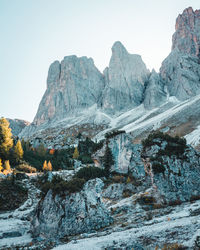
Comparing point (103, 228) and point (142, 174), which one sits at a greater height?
point (142, 174)

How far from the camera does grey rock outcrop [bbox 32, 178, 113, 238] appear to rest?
17.9 meters

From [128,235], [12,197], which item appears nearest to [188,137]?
[12,197]

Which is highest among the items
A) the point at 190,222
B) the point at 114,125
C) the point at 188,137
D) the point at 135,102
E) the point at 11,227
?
the point at 135,102

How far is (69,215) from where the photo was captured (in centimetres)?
1850

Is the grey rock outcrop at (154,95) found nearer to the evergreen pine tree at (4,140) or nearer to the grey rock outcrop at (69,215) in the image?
the evergreen pine tree at (4,140)

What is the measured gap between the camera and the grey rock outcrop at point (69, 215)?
17.9m

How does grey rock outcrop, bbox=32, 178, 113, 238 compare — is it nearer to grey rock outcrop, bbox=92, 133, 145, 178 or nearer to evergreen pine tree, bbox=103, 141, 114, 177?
evergreen pine tree, bbox=103, 141, 114, 177

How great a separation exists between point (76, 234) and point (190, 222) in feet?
31.4

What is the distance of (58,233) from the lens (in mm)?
17562

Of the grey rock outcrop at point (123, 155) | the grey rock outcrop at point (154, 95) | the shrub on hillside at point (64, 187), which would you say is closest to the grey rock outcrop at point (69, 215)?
the shrub on hillside at point (64, 187)

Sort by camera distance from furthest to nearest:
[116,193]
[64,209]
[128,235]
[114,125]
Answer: [114,125] < [116,193] < [64,209] < [128,235]

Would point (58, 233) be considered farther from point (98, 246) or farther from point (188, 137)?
point (188, 137)

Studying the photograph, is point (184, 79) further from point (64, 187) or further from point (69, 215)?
point (69, 215)

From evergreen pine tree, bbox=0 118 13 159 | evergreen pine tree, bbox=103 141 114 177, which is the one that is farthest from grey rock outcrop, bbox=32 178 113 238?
evergreen pine tree, bbox=0 118 13 159
